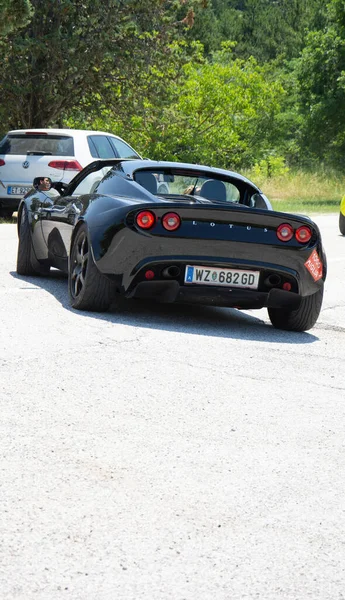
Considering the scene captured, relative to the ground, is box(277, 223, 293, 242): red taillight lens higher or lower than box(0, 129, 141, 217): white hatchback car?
higher

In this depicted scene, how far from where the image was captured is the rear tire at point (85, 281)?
27.1 feet

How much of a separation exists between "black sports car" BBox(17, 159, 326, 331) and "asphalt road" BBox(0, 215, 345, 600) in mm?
346

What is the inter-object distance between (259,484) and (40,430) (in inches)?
41.9

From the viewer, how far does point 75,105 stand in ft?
105

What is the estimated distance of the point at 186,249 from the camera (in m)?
8.11

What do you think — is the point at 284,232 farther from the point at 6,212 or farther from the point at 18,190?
the point at 6,212

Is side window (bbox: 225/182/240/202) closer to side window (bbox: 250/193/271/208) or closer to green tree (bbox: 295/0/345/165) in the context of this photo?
side window (bbox: 250/193/271/208)

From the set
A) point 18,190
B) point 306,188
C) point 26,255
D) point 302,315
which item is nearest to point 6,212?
point 18,190

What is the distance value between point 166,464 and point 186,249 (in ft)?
11.9

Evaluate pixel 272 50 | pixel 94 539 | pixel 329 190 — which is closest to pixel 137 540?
pixel 94 539

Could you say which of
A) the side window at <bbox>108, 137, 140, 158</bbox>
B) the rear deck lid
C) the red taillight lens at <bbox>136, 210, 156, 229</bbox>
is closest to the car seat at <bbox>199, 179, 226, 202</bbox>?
the red taillight lens at <bbox>136, 210, 156, 229</bbox>

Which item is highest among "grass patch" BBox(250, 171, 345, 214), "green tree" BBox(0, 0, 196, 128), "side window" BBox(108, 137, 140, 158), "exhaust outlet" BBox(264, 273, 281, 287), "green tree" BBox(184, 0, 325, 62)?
"green tree" BBox(184, 0, 325, 62)

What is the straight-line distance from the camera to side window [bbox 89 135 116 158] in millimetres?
18219

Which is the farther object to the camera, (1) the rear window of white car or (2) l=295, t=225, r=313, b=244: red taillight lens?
(1) the rear window of white car
